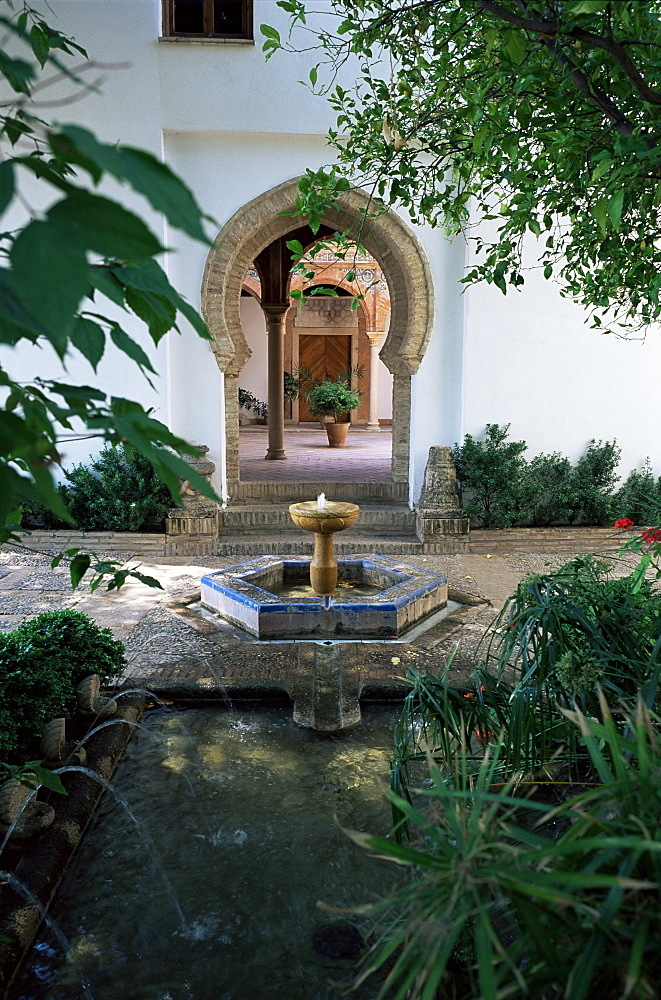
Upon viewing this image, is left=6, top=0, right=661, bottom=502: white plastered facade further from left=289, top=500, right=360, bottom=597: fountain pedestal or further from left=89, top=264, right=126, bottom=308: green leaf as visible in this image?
left=89, top=264, right=126, bottom=308: green leaf

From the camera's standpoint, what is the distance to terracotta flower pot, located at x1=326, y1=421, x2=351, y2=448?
15102 millimetres

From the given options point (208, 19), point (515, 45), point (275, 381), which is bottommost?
point (275, 381)

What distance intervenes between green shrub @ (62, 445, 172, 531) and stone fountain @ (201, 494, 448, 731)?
1770 millimetres

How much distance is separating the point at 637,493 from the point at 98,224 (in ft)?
28.3

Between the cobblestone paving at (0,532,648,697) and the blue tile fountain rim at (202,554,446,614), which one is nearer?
the cobblestone paving at (0,532,648,697)

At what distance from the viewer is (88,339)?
102 cm

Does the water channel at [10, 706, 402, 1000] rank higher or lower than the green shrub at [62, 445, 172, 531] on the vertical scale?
lower

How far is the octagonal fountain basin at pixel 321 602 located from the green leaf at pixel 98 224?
5.00m

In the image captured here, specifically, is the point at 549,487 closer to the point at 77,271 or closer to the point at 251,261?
the point at 251,261

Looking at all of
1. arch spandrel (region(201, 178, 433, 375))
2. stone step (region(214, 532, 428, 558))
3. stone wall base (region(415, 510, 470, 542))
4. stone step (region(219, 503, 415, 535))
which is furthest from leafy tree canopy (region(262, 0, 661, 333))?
stone step (region(219, 503, 415, 535))

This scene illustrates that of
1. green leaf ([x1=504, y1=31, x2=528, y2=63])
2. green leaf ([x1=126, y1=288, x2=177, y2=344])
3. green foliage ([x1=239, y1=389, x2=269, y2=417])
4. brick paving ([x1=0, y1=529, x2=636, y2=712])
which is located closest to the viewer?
green leaf ([x1=126, y1=288, x2=177, y2=344])

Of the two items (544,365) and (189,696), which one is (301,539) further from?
(189,696)

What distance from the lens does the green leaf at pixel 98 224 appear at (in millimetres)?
637

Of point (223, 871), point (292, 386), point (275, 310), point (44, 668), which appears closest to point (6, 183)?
point (223, 871)
